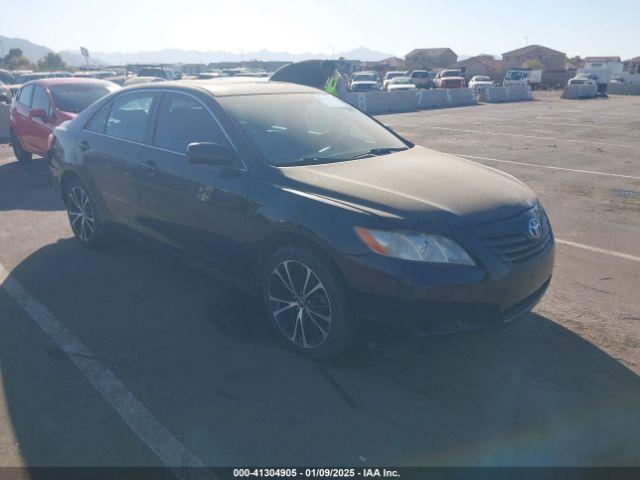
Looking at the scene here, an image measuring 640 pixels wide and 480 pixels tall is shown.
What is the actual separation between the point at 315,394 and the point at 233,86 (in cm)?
268

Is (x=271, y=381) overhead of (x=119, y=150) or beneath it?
beneath

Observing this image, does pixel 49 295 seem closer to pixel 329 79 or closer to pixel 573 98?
pixel 329 79

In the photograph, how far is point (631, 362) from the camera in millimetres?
3520

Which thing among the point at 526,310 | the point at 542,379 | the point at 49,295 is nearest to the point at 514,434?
the point at 542,379

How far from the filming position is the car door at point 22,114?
9.89 m

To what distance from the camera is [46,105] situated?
30.6ft

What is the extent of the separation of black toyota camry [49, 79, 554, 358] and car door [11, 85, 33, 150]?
19.0 ft

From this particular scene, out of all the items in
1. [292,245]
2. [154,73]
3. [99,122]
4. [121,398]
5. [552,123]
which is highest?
[154,73]

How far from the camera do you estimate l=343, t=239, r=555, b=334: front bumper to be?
299cm

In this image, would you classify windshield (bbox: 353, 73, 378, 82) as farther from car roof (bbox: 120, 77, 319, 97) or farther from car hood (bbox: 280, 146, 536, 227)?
car hood (bbox: 280, 146, 536, 227)

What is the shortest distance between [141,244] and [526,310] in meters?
3.29

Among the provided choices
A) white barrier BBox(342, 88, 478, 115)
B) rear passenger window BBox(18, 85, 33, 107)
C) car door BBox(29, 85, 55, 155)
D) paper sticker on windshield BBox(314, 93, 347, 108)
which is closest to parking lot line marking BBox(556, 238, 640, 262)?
paper sticker on windshield BBox(314, 93, 347, 108)

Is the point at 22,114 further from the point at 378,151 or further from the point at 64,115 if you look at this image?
the point at 378,151

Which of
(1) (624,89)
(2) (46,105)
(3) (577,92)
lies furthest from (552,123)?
(1) (624,89)
